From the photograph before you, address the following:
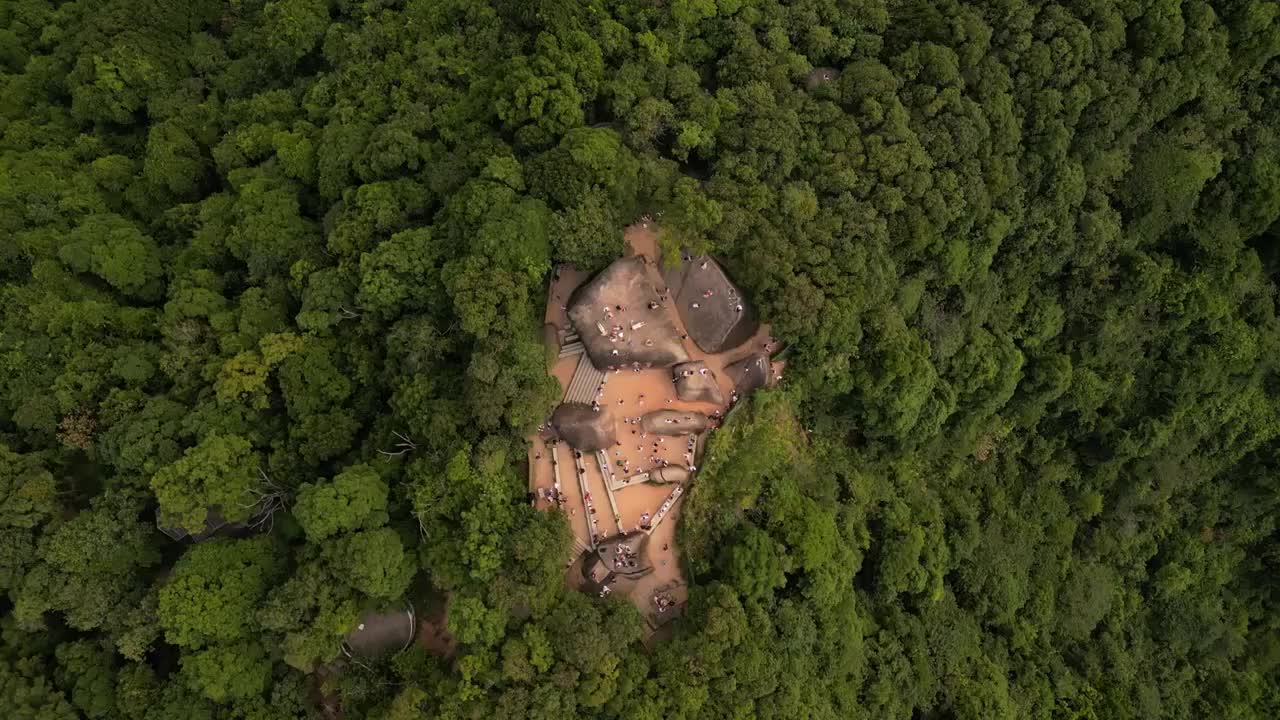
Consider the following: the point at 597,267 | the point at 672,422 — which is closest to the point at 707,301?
the point at 597,267

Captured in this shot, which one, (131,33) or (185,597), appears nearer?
(185,597)

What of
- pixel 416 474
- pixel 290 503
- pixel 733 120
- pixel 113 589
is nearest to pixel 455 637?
pixel 416 474

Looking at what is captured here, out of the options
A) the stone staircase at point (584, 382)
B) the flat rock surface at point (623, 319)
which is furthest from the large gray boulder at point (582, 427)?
the flat rock surface at point (623, 319)

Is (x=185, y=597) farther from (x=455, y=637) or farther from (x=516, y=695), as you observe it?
(x=516, y=695)

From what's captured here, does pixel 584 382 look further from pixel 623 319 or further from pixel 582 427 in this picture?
pixel 623 319

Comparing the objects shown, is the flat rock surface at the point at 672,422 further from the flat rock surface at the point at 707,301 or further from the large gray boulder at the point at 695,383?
the flat rock surface at the point at 707,301

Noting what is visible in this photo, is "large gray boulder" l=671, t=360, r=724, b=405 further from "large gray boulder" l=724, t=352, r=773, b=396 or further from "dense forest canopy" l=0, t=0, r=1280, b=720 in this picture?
"dense forest canopy" l=0, t=0, r=1280, b=720

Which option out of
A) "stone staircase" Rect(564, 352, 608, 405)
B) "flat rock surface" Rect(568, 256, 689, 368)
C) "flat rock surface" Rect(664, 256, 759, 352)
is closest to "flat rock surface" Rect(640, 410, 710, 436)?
"flat rock surface" Rect(568, 256, 689, 368)
